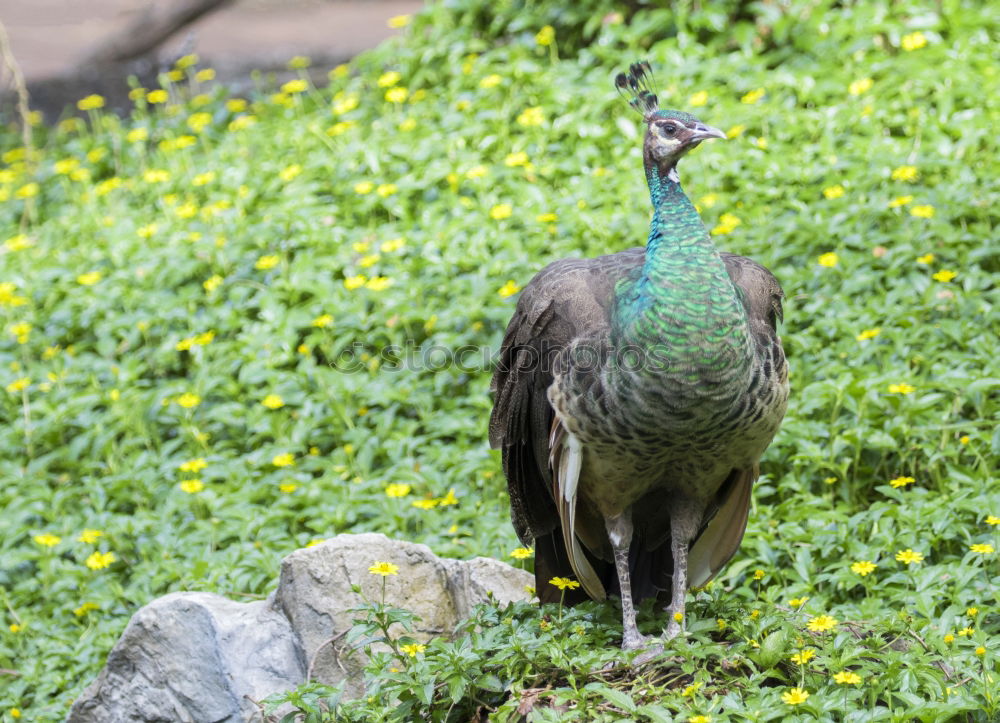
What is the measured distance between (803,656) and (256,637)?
66.7 inches

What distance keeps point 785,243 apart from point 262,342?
2631 millimetres

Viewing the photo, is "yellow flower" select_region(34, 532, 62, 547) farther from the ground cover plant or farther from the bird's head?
the bird's head

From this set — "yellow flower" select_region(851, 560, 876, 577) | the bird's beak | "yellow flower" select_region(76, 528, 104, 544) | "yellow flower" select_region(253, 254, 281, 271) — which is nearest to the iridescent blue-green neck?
the bird's beak

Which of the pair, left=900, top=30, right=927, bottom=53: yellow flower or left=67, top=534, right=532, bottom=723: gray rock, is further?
left=900, top=30, right=927, bottom=53: yellow flower

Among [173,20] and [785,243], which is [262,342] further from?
[173,20]

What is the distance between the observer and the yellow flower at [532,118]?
701cm

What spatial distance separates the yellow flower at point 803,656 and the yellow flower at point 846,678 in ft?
0.31

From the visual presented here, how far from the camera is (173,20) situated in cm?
1022

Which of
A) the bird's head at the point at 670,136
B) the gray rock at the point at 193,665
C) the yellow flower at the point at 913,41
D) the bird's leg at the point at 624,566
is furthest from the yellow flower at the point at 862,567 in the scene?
the yellow flower at the point at 913,41

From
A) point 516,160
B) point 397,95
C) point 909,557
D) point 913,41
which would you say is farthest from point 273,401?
point 913,41

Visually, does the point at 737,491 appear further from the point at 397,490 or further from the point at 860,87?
the point at 860,87

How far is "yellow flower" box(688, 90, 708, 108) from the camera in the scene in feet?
22.5

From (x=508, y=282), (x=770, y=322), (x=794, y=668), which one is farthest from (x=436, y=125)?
(x=794, y=668)

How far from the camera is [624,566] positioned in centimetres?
362
